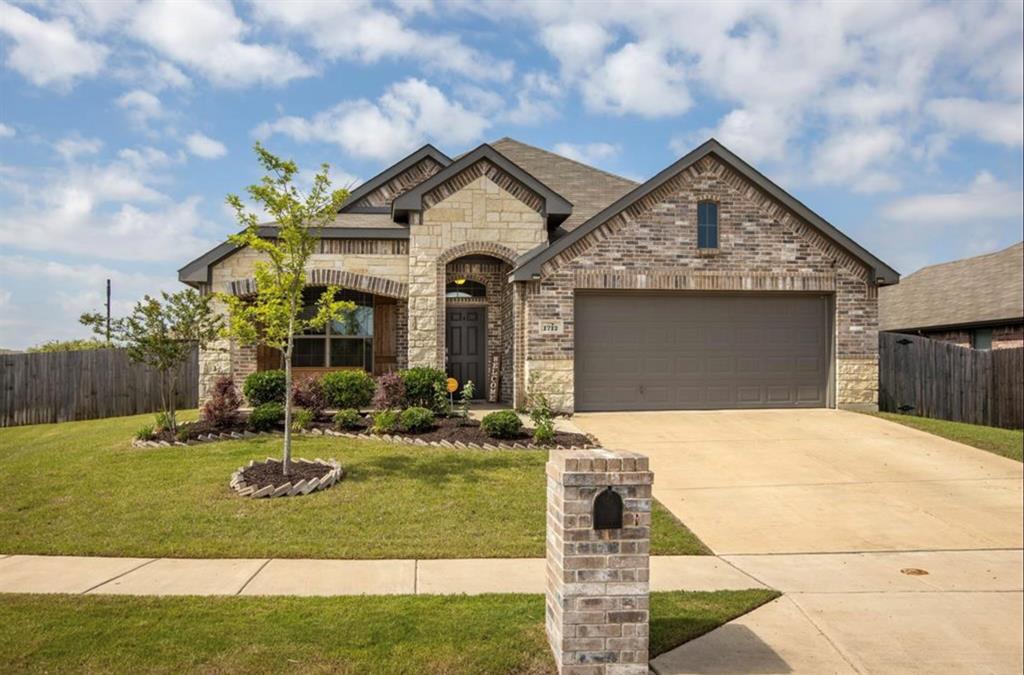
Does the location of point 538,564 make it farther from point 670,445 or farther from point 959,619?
point 670,445

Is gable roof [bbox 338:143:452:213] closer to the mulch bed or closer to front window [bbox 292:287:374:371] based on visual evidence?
front window [bbox 292:287:374:371]

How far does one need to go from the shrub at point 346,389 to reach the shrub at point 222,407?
5.43 ft

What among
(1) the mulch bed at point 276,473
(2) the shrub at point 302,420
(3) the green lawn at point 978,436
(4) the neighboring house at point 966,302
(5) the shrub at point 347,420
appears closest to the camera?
(1) the mulch bed at point 276,473

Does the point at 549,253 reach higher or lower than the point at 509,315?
higher

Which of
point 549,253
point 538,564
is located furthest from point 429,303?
point 538,564

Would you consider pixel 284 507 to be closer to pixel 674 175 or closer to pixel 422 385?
pixel 422 385

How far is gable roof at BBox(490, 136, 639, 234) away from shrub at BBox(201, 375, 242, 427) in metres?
8.70

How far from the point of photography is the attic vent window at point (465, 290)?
17.0 meters

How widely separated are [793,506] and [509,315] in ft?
27.4

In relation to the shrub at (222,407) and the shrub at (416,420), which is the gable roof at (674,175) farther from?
the shrub at (222,407)

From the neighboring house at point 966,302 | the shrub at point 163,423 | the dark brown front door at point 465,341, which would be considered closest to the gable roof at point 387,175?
the dark brown front door at point 465,341

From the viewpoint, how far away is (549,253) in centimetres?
1449

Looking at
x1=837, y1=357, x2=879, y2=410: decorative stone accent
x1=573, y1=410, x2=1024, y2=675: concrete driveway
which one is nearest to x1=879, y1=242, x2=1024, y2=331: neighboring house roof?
x1=837, y1=357, x2=879, y2=410: decorative stone accent

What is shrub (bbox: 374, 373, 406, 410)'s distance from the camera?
43.5ft
